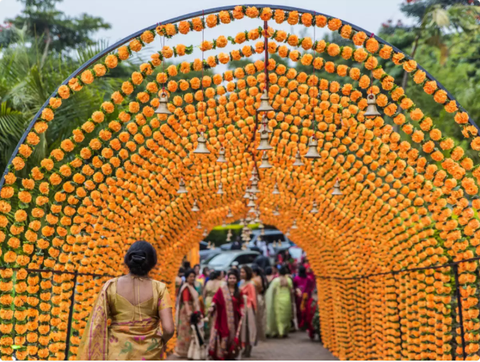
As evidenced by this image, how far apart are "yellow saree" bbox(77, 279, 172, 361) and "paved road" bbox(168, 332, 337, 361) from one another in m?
10.4

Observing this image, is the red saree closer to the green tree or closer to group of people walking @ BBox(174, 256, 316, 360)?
group of people walking @ BBox(174, 256, 316, 360)

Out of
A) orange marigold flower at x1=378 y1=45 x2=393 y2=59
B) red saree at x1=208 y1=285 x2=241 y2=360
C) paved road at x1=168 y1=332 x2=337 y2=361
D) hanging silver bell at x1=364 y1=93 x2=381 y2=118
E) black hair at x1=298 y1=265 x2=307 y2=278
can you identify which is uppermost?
orange marigold flower at x1=378 y1=45 x2=393 y2=59

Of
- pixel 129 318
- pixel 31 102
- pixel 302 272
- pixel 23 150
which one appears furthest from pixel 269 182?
pixel 129 318

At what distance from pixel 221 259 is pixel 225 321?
15602 mm

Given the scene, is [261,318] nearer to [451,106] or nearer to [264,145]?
[264,145]

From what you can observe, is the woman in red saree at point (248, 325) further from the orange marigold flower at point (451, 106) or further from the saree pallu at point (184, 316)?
the orange marigold flower at point (451, 106)

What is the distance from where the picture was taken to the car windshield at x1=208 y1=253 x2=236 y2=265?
29.9 meters

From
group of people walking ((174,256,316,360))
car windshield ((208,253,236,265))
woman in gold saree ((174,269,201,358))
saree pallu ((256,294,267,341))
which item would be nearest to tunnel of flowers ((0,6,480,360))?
woman in gold saree ((174,269,201,358))

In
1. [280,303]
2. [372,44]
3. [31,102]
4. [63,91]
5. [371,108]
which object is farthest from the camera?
[280,303]

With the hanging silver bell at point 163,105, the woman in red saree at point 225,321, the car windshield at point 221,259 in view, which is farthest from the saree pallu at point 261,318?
the hanging silver bell at point 163,105

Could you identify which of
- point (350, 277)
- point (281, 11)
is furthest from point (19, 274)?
point (350, 277)

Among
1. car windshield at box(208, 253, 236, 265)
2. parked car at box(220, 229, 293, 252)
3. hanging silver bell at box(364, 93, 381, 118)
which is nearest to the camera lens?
hanging silver bell at box(364, 93, 381, 118)

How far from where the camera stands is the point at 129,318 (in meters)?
5.61

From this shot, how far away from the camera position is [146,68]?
24.3 feet
